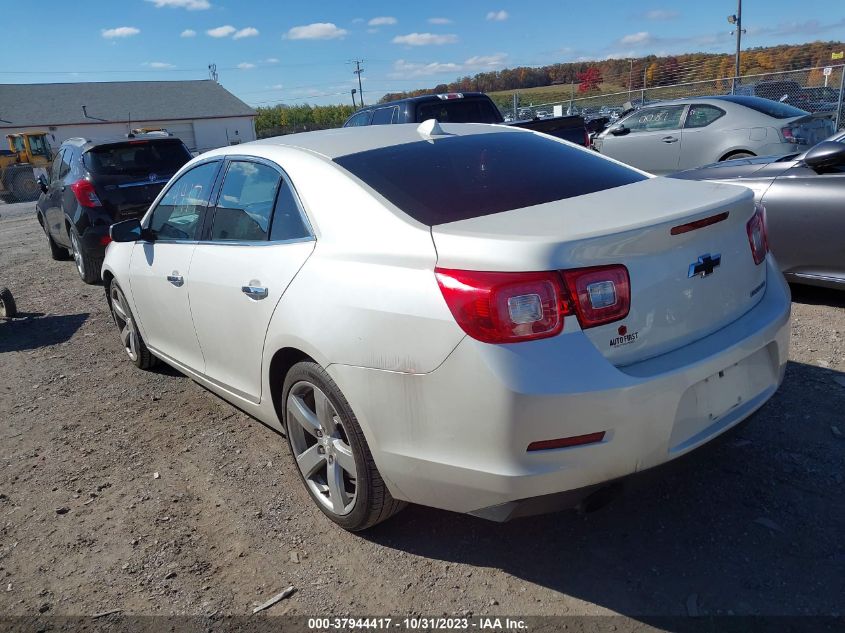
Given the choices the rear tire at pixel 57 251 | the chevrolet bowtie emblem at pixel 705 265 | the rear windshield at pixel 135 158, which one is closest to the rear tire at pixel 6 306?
the rear windshield at pixel 135 158

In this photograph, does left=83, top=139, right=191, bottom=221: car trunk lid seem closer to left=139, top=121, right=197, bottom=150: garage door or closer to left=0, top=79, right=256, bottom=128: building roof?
left=0, top=79, right=256, bottom=128: building roof

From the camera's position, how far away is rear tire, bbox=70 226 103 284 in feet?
25.9

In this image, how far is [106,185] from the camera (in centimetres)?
774

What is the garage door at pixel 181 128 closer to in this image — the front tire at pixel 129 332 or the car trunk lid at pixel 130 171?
the car trunk lid at pixel 130 171

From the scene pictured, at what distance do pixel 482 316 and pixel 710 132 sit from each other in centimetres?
909

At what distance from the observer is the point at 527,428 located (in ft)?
6.67

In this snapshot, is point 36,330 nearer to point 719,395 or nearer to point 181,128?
point 719,395

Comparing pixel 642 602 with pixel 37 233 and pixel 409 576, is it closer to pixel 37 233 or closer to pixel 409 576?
pixel 409 576

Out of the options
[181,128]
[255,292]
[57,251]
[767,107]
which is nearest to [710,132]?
[767,107]

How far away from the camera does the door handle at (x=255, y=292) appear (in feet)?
9.56

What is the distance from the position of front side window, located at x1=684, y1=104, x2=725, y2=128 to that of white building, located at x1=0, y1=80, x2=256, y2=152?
48.0 meters

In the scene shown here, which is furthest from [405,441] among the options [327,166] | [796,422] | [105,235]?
[105,235]

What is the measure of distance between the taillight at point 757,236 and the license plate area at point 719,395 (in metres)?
0.40

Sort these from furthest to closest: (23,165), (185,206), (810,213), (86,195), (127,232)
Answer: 1. (23,165)
2. (86,195)
3. (810,213)
4. (127,232)
5. (185,206)
